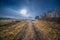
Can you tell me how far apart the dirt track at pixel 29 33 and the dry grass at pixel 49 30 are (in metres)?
0.13

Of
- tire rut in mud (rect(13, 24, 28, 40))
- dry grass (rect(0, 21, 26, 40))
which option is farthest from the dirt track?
dry grass (rect(0, 21, 26, 40))

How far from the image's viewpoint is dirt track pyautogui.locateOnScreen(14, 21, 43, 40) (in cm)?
233

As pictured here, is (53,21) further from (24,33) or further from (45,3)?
(24,33)

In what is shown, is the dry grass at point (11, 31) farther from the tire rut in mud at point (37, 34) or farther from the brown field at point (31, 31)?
the tire rut in mud at point (37, 34)

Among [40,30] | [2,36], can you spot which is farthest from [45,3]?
[2,36]

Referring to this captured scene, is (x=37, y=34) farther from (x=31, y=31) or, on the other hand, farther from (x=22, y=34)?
(x=22, y=34)

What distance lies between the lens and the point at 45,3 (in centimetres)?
255

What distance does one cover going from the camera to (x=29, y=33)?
2387mm

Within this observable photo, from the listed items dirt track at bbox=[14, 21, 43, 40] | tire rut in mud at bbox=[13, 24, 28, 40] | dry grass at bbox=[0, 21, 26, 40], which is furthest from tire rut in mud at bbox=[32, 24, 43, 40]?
dry grass at bbox=[0, 21, 26, 40]

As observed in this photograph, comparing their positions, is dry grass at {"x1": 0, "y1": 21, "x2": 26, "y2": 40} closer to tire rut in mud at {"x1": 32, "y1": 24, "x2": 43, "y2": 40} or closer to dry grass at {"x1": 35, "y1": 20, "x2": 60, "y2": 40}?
tire rut in mud at {"x1": 32, "y1": 24, "x2": 43, "y2": 40}

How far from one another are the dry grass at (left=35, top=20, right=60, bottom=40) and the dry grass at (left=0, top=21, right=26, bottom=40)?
0.50 metres

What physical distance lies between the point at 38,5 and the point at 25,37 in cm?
105

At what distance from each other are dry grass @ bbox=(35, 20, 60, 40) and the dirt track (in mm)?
132

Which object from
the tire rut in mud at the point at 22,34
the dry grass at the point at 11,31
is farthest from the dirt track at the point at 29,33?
the dry grass at the point at 11,31
